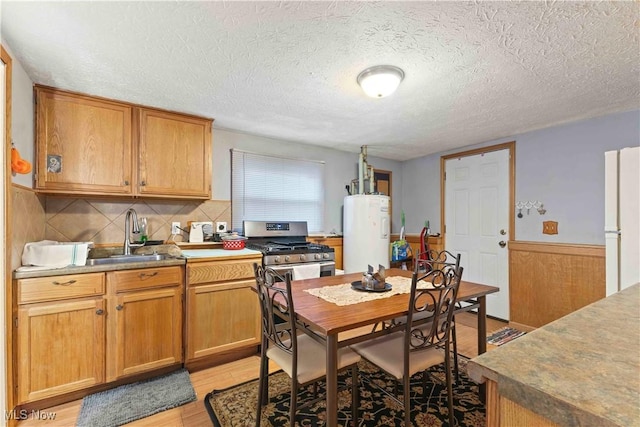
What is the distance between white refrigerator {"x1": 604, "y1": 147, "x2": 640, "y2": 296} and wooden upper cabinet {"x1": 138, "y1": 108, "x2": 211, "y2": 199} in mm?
3348

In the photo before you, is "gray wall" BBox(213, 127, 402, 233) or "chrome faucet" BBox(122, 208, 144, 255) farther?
"gray wall" BBox(213, 127, 402, 233)

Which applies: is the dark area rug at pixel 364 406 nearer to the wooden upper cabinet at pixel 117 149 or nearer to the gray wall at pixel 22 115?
the wooden upper cabinet at pixel 117 149

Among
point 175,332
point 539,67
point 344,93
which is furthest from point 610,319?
point 175,332

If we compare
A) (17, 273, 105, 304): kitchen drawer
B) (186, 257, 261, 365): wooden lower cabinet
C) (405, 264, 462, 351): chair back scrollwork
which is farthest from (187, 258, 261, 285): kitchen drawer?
(405, 264, 462, 351): chair back scrollwork

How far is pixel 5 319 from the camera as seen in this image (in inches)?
63.1

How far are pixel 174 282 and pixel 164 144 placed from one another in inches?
46.7

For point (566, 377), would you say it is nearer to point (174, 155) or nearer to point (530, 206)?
point (174, 155)

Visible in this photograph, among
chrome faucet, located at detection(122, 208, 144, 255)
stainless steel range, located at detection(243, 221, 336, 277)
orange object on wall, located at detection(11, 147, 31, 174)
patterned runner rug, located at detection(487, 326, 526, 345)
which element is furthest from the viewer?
patterned runner rug, located at detection(487, 326, 526, 345)

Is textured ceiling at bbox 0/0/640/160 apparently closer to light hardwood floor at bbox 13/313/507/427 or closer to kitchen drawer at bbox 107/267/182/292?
kitchen drawer at bbox 107/267/182/292

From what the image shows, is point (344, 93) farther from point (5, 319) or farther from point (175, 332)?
point (5, 319)

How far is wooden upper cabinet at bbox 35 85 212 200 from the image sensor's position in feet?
6.84

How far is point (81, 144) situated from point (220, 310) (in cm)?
165

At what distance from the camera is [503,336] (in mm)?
2980

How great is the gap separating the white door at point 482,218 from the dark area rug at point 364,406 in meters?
1.79
